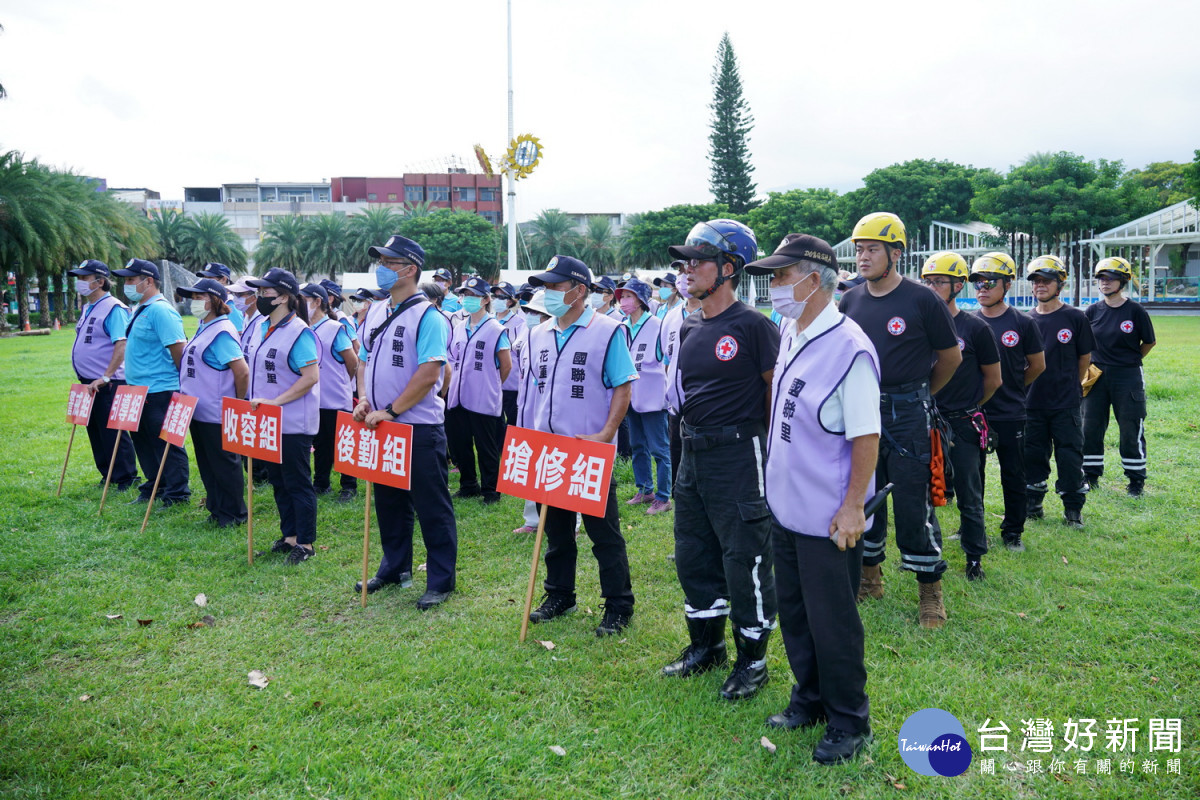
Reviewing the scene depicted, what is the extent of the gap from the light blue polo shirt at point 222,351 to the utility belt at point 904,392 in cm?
527

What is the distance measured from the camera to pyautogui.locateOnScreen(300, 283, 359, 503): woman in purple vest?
7.78 meters

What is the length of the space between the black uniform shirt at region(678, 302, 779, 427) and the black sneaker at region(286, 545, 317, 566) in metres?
3.58

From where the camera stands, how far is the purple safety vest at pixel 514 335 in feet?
28.8

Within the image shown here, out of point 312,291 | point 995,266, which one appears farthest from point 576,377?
point 312,291

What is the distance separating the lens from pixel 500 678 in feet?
13.0

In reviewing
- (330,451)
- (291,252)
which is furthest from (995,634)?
(291,252)

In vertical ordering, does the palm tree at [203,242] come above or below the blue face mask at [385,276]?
above

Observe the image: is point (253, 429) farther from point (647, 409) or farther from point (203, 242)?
point (203, 242)

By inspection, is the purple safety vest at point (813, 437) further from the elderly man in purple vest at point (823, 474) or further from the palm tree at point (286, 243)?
the palm tree at point (286, 243)

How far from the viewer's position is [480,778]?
10.4 ft

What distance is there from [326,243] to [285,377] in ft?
184

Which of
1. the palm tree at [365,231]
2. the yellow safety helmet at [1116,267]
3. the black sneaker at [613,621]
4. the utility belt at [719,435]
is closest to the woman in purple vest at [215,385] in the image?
the black sneaker at [613,621]

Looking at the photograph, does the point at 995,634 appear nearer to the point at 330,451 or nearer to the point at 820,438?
the point at 820,438

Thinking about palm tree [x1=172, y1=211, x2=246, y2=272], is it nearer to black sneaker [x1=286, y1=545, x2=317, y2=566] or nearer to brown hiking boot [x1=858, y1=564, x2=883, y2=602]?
black sneaker [x1=286, y1=545, x2=317, y2=566]
